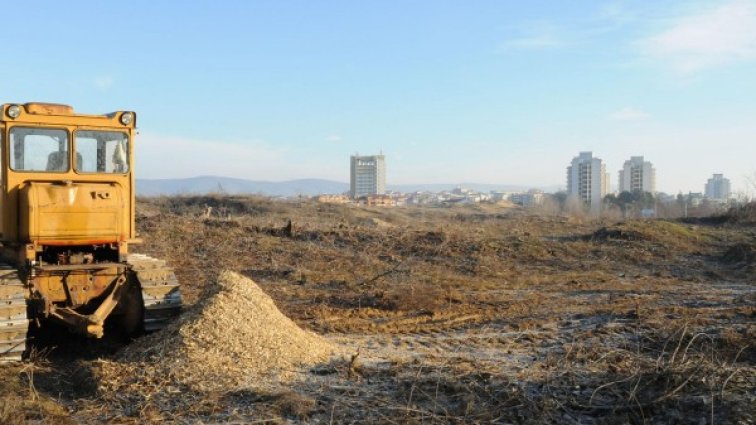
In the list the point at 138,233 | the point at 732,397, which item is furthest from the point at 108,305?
the point at 138,233

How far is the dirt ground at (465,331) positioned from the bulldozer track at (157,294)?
704mm

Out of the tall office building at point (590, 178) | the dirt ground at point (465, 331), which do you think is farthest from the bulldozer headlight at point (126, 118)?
the tall office building at point (590, 178)

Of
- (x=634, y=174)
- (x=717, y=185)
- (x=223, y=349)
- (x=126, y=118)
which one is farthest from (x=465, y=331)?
(x=717, y=185)

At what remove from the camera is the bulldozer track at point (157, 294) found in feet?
28.0

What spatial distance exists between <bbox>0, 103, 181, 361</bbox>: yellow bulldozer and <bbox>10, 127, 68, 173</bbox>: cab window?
0.01 m

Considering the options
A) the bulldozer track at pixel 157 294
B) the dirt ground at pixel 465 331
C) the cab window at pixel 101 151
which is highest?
the cab window at pixel 101 151

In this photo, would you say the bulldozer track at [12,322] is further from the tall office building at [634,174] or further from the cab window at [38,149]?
the tall office building at [634,174]

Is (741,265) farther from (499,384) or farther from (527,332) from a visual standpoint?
(499,384)

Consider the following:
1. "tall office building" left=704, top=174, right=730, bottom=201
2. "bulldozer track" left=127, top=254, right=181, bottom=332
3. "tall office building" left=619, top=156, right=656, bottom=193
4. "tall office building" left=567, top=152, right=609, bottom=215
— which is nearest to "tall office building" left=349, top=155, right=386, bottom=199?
"tall office building" left=567, top=152, right=609, bottom=215

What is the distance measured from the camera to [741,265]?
19047mm

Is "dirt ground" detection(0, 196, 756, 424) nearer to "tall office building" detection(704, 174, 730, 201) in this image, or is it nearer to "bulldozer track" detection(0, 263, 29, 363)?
"bulldozer track" detection(0, 263, 29, 363)

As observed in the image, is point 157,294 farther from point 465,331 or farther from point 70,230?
point 465,331

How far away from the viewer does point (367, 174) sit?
8388 cm

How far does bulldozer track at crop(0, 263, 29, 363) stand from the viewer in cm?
765
